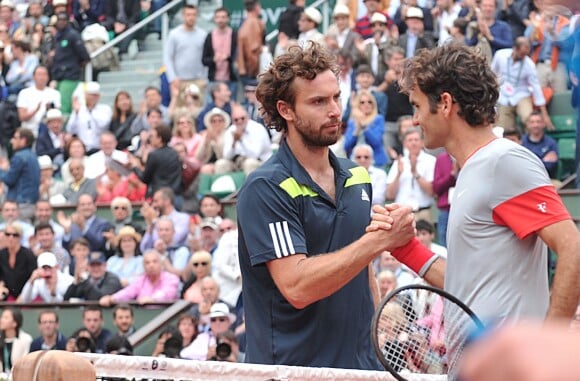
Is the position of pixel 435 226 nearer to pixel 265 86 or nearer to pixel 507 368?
pixel 265 86

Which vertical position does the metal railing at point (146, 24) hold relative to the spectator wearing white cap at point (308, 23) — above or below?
below

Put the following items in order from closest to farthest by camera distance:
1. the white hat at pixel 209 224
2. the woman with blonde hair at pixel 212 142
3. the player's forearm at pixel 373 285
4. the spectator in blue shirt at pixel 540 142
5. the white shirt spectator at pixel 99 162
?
the player's forearm at pixel 373 285 < the spectator in blue shirt at pixel 540 142 < the white hat at pixel 209 224 < the woman with blonde hair at pixel 212 142 < the white shirt spectator at pixel 99 162

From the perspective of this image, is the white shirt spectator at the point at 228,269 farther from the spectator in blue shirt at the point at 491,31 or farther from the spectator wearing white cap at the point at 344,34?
the spectator in blue shirt at the point at 491,31

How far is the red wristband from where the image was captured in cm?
466

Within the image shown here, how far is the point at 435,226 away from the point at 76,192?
558 centimetres

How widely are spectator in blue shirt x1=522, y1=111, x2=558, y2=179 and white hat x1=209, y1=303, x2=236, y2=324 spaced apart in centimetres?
354

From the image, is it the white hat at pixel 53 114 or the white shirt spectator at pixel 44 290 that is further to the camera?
the white hat at pixel 53 114

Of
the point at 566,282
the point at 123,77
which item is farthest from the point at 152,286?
the point at 566,282

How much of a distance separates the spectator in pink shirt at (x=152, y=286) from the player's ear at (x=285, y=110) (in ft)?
28.5

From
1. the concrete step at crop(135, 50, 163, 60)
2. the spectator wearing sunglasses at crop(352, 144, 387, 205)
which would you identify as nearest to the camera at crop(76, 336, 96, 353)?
the spectator wearing sunglasses at crop(352, 144, 387, 205)

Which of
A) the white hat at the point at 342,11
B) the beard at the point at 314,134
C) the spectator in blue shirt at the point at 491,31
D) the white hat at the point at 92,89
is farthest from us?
the white hat at the point at 92,89

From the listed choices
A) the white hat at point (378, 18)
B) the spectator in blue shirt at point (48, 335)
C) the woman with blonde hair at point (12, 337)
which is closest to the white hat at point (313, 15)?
the white hat at point (378, 18)

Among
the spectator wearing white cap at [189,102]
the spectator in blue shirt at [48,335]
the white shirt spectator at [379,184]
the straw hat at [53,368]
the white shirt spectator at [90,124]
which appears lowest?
the spectator in blue shirt at [48,335]

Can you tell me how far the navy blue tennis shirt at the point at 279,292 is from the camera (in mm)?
4688
